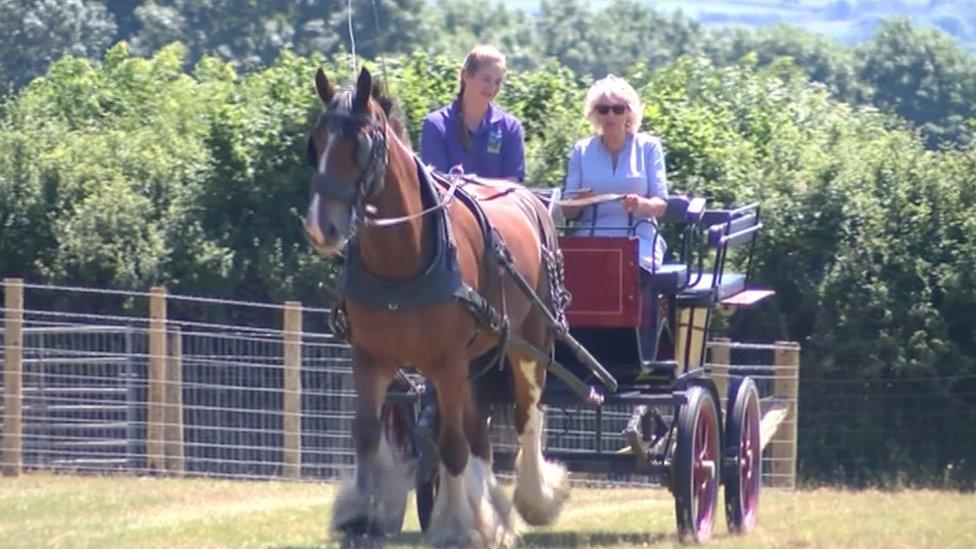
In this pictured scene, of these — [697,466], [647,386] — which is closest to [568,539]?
[697,466]

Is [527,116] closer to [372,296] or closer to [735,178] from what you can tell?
[735,178]

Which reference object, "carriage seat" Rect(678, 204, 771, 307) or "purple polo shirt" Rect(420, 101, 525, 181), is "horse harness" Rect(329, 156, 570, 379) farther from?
"carriage seat" Rect(678, 204, 771, 307)

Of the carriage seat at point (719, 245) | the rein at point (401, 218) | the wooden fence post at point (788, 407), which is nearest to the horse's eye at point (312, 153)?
the rein at point (401, 218)

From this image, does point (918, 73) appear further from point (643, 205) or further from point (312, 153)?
point (312, 153)

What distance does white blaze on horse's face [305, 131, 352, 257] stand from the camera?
→ 715 cm

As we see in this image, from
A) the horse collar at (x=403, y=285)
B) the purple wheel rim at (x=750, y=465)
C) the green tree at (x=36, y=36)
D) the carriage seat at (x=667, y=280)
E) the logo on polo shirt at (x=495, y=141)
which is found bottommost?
the purple wheel rim at (x=750, y=465)

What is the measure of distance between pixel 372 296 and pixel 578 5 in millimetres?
91387

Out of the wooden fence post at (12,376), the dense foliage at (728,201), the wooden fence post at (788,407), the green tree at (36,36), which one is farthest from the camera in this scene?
the green tree at (36,36)

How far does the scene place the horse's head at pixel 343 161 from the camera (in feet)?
23.6

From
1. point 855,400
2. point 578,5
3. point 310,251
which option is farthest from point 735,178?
point 578,5

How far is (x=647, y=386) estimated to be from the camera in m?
9.72

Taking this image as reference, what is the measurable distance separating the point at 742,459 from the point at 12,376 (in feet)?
19.7

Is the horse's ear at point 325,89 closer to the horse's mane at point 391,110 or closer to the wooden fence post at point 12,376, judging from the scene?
the horse's mane at point 391,110

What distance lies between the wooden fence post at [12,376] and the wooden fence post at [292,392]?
1.90 m
